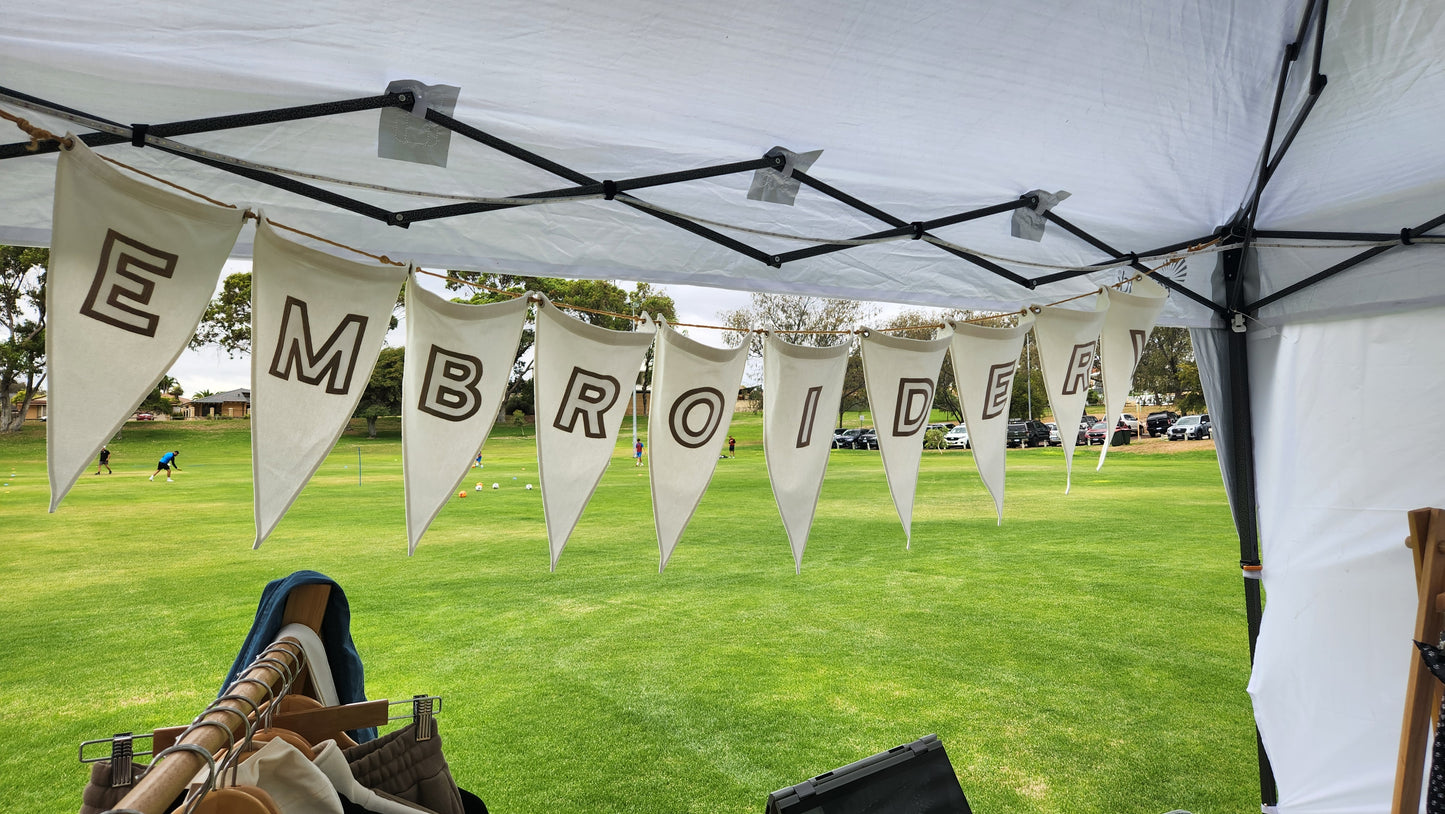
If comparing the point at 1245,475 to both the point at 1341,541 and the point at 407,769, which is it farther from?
the point at 407,769

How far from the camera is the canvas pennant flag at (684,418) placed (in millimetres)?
2020

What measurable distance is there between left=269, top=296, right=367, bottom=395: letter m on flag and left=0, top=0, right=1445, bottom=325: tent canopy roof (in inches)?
18.0

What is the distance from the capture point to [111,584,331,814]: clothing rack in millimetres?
985

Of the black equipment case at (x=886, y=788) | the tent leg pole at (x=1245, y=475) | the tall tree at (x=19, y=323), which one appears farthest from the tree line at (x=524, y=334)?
the black equipment case at (x=886, y=788)

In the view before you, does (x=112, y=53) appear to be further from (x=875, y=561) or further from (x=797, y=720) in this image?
(x=875, y=561)

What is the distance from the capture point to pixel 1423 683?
210 centimetres

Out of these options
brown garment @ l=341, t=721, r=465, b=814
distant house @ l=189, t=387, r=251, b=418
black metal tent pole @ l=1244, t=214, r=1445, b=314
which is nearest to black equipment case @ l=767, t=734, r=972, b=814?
brown garment @ l=341, t=721, r=465, b=814

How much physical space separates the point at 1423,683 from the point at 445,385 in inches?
103

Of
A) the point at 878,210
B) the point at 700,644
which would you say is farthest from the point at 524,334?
the point at 878,210

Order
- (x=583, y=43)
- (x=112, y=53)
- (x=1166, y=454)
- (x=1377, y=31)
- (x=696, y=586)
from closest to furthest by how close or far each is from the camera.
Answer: (x=112, y=53)
(x=583, y=43)
(x=1377, y=31)
(x=696, y=586)
(x=1166, y=454)

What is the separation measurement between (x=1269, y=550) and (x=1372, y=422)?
24.7 inches

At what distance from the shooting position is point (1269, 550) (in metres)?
3.11

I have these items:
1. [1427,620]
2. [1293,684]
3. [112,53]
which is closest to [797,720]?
[1293,684]

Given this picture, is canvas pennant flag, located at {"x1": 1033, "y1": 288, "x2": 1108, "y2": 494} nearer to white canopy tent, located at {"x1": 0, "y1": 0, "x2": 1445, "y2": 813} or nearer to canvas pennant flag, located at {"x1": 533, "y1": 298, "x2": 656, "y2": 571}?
white canopy tent, located at {"x1": 0, "y1": 0, "x2": 1445, "y2": 813}
